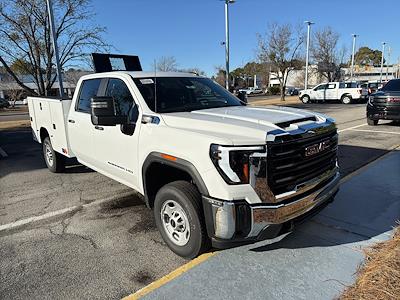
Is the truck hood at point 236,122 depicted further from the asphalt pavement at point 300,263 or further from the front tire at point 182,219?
the asphalt pavement at point 300,263

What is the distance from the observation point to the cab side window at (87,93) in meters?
4.93

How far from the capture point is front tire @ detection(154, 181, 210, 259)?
3.03m

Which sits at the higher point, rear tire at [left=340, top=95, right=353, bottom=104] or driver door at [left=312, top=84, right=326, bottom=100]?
driver door at [left=312, top=84, right=326, bottom=100]

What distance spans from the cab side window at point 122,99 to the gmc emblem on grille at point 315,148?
1.94m

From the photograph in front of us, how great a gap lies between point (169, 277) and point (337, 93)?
29.5 m

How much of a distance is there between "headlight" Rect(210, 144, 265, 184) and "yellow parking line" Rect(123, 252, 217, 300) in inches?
40.4

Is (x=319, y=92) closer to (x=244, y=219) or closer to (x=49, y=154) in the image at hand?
(x=49, y=154)

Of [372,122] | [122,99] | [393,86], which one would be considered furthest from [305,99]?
[122,99]

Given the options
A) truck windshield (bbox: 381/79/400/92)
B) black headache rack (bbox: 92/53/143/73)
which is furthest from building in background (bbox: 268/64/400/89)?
black headache rack (bbox: 92/53/143/73)

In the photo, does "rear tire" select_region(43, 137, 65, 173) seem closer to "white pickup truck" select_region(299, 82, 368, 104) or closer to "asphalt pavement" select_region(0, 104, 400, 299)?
"asphalt pavement" select_region(0, 104, 400, 299)

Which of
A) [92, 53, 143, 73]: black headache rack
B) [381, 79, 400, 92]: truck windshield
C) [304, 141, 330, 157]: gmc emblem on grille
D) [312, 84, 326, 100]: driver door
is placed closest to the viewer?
[304, 141, 330, 157]: gmc emblem on grille

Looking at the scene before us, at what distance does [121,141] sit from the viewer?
4.08 meters

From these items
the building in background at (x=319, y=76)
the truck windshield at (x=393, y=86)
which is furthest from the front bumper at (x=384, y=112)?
the building in background at (x=319, y=76)

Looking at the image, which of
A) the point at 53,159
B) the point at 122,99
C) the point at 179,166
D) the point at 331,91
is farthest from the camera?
the point at 331,91
